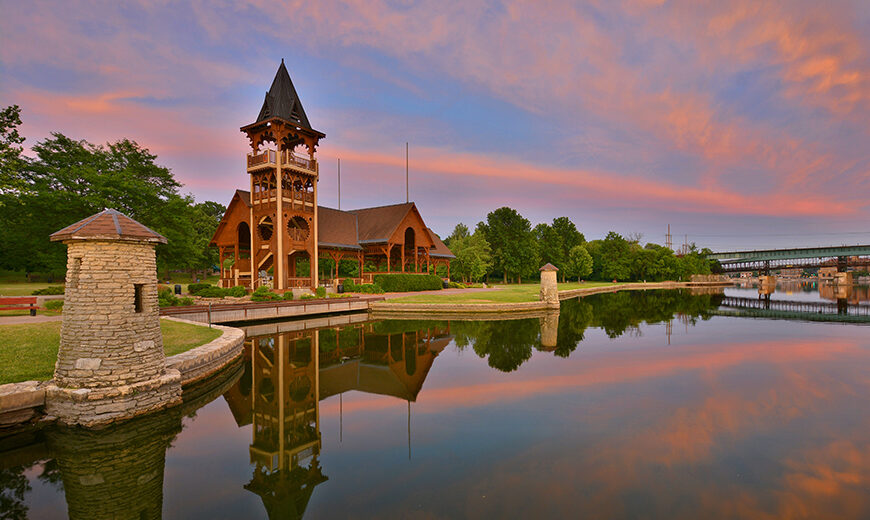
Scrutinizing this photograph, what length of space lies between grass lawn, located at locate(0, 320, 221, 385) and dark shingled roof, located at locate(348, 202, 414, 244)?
73.8 feet

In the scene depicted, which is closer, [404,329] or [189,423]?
[189,423]

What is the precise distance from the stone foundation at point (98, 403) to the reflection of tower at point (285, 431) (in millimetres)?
2345

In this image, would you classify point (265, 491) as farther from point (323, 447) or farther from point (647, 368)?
point (647, 368)

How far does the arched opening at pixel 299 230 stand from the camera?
29.8 m

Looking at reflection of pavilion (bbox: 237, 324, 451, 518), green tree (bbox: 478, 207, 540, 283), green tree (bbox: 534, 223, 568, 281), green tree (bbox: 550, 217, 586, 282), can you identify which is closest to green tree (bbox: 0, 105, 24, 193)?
reflection of pavilion (bbox: 237, 324, 451, 518)

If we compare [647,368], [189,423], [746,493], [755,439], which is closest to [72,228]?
[189,423]

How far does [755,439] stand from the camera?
7.16 m

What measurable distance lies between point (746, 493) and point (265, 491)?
716 cm

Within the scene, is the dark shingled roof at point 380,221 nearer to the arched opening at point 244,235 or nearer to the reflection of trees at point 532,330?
the arched opening at point 244,235

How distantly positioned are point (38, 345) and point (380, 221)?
29311mm

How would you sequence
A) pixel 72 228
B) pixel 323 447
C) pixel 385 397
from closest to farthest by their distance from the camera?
pixel 323 447
pixel 72 228
pixel 385 397

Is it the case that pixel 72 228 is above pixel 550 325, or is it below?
above

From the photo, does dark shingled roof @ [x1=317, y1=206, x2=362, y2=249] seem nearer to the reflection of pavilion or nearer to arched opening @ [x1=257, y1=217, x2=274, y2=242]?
arched opening @ [x1=257, y1=217, x2=274, y2=242]

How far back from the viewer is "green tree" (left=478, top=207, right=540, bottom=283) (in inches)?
2447
